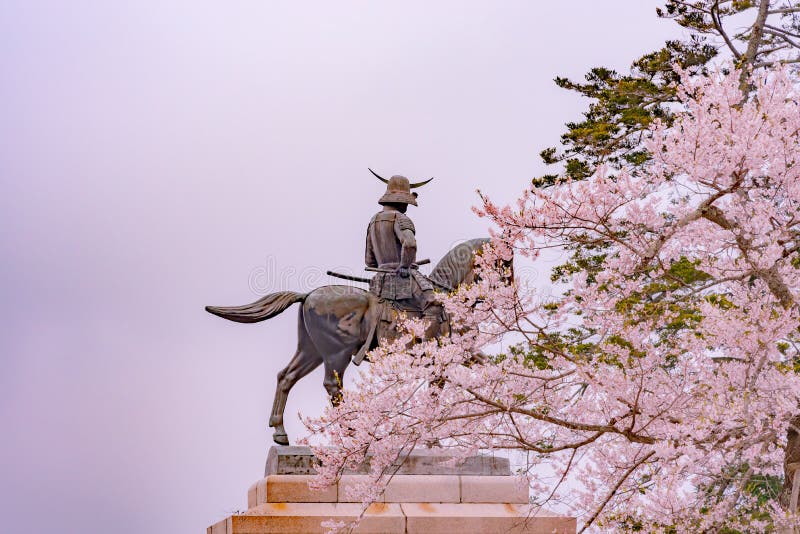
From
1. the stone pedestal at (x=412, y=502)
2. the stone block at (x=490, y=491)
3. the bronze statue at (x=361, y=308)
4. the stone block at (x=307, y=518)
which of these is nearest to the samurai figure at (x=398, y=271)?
the bronze statue at (x=361, y=308)

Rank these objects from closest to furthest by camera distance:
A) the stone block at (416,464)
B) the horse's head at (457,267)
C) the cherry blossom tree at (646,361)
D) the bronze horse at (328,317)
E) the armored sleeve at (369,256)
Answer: the cherry blossom tree at (646,361)
the stone block at (416,464)
the bronze horse at (328,317)
the horse's head at (457,267)
the armored sleeve at (369,256)

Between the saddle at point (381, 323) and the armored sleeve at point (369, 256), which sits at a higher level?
the armored sleeve at point (369, 256)

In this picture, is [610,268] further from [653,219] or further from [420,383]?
[420,383]

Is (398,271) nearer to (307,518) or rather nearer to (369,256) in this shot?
(369,256)

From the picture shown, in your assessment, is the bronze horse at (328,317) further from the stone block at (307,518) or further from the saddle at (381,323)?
the stone block at (307,518)

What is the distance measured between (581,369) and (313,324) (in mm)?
3393

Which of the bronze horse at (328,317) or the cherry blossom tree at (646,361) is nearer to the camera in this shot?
the cherry blossom tree at (646,361)

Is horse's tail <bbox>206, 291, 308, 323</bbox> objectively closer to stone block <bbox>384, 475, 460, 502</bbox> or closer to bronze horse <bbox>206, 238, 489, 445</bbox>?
bronze horse <bbox>206, 238, 489, 445</bbox>

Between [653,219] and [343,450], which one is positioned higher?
[653,219]

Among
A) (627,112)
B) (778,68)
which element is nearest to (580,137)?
(627,112)

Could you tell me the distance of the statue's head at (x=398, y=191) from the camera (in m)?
10.4

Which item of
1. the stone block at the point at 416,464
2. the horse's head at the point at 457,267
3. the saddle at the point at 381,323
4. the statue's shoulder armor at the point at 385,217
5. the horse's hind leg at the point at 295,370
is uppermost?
the statue's shoulder armor at the point at 385,217

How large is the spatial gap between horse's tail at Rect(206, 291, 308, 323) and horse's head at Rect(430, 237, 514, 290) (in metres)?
1.53

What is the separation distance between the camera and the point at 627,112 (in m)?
14.4
